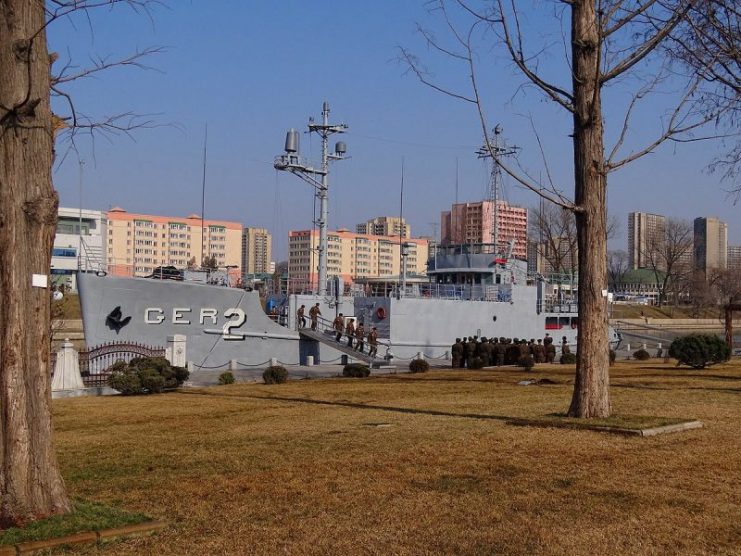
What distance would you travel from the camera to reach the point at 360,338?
32.8m

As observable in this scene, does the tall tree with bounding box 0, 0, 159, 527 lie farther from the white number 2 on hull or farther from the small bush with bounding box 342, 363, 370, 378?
the white number 2 on hull

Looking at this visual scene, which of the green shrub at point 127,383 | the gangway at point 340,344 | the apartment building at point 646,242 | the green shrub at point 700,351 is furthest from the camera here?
the apartment building at point 646,242

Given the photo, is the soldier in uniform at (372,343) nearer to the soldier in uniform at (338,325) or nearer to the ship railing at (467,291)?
the soldier in uniform at (338,325)

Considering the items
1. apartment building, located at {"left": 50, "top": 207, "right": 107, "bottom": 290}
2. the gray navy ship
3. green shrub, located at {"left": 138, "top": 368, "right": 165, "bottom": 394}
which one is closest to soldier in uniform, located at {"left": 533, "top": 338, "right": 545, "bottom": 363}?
the gray navy ship

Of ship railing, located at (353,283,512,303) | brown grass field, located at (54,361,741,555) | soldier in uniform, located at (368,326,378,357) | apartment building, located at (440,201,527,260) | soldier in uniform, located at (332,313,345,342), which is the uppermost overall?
apartment building, located at (440,201,527,260)

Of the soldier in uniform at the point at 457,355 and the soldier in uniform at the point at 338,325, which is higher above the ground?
the soldier in uniform at the point at 338,325

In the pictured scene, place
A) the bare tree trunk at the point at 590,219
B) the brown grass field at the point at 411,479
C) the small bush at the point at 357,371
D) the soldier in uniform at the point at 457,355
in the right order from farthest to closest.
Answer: the soldier in uniform at the point at 457,355 < the small bush at the point at 357,371 < the bare tree trunk at the point at 590,219 < the brown grass field at the point at 411,479

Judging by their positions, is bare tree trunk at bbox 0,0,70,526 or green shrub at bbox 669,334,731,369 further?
green shrub at bbox 669,334,731,369

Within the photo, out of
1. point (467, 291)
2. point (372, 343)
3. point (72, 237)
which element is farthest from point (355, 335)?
point (72, 237)

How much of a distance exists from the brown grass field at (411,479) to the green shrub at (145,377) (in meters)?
4.66

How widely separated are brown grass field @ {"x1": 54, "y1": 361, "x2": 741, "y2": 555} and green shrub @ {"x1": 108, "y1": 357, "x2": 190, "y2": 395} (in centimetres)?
466

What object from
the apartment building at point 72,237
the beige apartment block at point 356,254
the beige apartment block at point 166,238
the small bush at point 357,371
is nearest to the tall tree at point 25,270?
the small bush at point 357,371

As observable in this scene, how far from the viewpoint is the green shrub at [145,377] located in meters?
19.4

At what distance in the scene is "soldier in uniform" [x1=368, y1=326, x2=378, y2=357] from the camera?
1282 inches
